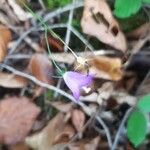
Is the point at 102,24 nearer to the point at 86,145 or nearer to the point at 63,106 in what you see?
the point at 63,106

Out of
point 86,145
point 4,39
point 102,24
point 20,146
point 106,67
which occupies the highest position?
point 4,39

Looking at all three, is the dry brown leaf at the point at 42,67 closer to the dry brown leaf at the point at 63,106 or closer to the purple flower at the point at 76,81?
the dry brown leaf at the point at 63,106

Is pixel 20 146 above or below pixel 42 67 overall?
below

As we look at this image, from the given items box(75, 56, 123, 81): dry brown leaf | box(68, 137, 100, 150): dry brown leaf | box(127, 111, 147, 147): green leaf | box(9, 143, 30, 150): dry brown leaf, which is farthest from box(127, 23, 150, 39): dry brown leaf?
box(9, 143, 30, 150): dry brown leaf

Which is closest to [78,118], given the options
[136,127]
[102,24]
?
[136,127]

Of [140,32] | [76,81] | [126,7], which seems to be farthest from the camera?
[140,32]

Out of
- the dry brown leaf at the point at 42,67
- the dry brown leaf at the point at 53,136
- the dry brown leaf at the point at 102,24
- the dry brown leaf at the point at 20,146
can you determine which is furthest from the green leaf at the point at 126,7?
the dry brown leaf at the point at 20,146

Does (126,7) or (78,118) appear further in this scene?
(78,118)

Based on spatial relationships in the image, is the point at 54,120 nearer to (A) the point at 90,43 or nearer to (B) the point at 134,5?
(A) the point at 90,43
